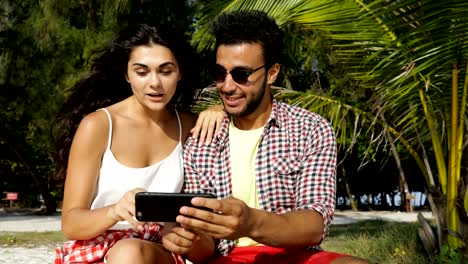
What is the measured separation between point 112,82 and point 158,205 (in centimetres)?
121

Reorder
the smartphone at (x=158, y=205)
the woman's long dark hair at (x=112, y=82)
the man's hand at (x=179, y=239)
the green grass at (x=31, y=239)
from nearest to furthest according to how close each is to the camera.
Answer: the smartphone at (x=158, y=205) < the man's hand at (x=179, y=239) < the woman's long dark hair at (x=112, y=82) < the green grass at (x=31, y=239)

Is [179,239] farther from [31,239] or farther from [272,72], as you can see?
[31,239]

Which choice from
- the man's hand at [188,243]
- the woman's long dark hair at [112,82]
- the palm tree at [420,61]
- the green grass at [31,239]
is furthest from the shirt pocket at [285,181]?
the green grass at [31,239]

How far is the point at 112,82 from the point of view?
10.9ft

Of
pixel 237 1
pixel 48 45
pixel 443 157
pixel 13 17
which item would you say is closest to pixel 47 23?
pixel 48 45

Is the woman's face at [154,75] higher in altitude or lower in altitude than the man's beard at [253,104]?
higher

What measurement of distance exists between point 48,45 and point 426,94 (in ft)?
40.8

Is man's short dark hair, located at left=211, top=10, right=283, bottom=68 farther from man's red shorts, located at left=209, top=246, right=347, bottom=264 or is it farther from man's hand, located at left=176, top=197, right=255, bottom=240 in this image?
man's hand, located at left=176, top=197, right=255, bottom=240

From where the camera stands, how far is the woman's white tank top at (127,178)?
9.36 ft

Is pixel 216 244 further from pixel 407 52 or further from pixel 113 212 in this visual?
pixel 407 52

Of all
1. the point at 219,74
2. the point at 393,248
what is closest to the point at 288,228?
the point at 219,74

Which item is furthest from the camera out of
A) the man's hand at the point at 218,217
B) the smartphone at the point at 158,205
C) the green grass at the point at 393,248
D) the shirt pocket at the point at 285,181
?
the green grass at the point at 393,248

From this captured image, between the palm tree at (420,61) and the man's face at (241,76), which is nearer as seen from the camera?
the man's face at (241,76)

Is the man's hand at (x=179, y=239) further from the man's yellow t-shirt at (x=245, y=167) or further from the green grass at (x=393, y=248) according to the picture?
the green grass at (x=393, y=248)
